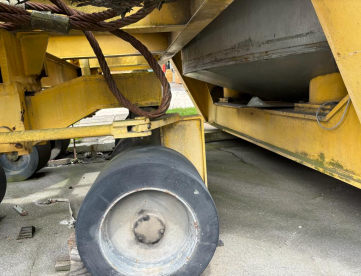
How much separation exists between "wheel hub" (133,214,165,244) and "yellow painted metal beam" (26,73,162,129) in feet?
2.81

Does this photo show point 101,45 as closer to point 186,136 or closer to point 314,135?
point 186,136

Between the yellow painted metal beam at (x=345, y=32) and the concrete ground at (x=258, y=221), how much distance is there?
3.45ft

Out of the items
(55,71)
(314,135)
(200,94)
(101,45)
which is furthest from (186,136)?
(200,94)

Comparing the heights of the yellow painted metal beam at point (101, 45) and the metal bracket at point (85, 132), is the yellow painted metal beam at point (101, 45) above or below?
above

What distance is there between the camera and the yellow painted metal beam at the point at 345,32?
1.20 meters

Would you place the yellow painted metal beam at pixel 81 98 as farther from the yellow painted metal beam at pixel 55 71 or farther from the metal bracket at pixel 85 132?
the yellow painted metal beam at pixel 55 71

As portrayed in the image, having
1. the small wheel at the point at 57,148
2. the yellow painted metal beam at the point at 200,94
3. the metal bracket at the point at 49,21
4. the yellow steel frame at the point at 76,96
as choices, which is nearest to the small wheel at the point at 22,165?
the small wheel at the point at 57,148

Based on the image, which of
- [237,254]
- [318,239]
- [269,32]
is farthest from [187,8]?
[318,239]

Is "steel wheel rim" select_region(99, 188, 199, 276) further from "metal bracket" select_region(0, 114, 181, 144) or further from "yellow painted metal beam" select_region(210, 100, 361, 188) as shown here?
"yellow painted metal beam" select_region(210, 100, 361, 188)

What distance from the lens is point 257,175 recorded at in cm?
351

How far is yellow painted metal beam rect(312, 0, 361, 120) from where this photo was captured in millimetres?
1197

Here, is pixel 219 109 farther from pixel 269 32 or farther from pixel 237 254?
pixel 237 254

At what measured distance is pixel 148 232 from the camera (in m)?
1.64

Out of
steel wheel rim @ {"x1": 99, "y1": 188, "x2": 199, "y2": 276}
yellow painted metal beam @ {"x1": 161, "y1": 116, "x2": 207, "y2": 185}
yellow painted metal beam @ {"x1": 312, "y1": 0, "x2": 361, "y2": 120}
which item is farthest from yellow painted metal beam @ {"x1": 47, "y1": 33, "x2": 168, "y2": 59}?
yellow painted metal beam @ {"x1": 312, "y1": 0, "x2": 361, "y2": 120}
